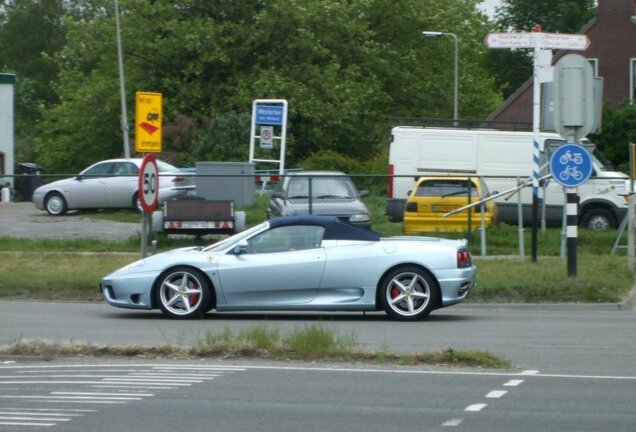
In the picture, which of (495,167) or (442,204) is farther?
(495,167)

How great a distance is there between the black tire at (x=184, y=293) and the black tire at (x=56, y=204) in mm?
16081

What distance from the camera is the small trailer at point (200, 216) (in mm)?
23688

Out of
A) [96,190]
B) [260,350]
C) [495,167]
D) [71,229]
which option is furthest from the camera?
[96,190]

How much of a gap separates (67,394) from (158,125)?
10.1 m

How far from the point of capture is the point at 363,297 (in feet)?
51.3

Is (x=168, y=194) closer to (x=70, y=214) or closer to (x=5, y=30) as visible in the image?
(x=70, y=214)

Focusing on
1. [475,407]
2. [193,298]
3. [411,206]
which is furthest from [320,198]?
[475,407]

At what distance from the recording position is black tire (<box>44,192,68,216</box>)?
31.4 meters

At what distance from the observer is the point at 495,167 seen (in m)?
30.3

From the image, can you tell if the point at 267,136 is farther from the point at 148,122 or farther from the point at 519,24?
the point at 519,24

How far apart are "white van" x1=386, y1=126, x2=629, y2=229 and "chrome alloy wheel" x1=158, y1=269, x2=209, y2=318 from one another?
12498mm

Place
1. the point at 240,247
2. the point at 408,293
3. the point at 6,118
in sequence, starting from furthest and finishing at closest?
1. the point at 6,118
2. the point at 240,247
3. the point at 408,293

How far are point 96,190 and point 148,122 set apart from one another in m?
12.6

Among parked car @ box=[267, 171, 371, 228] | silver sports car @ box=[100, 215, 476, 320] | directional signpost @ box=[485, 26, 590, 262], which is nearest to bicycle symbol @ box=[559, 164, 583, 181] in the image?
directional signpost @ box=[485, 26, 590, 262]
